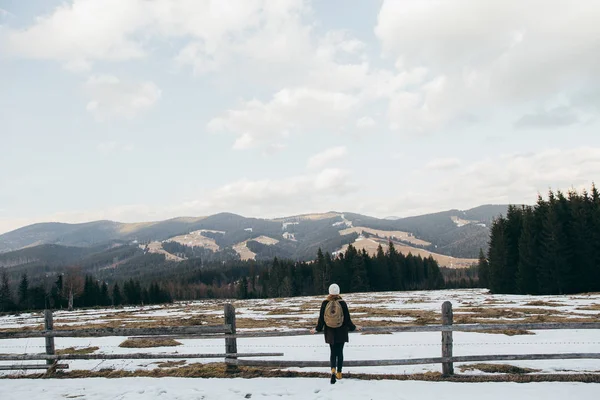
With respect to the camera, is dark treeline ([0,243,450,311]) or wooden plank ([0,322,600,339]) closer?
wooden plank ([0,322,600,339])

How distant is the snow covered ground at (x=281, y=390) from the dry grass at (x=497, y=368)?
62.7 inches

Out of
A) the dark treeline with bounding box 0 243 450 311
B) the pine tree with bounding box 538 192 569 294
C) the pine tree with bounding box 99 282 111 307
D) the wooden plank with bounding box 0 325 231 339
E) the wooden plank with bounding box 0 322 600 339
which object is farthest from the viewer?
the pine tree with bounding box 99 282 111 307

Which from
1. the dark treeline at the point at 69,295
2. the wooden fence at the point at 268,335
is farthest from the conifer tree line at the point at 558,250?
the dark treeline at the point at 69,295

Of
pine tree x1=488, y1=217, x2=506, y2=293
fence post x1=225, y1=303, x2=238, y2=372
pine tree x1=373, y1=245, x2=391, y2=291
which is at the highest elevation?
fence post x1=225, y1=303, x2=238, y2=372

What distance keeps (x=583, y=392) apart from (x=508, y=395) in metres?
1.99

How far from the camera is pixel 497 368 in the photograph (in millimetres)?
12461

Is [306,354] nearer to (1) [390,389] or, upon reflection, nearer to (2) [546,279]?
(1) [390,389]

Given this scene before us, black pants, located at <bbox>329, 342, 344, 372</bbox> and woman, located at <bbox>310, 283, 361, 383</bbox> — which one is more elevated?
woman, located at <bbox>310, 283, 361, 383</bbox>

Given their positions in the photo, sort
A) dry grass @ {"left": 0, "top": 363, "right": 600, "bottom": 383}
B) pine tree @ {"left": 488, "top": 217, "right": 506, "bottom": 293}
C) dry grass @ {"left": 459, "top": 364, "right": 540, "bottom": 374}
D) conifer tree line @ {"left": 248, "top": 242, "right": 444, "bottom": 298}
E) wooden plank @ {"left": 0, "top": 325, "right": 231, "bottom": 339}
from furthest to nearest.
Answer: conifer tree line @ {"left": 248, "top": 242, "right": 444, "bottom": 298}, pine tree @ {"left": 488, "top": 217, "right": 506, "bottom": 293}, wooden plank @ {"left": 0, "top": 325, "right": 231, "bottom": 339}, dry grass @ {"left": 459, "top": 364, "right": 540, "bottom": 374}, dry grass @ {"left": 0, "top": 363, "right": 600, "bottom": 383}

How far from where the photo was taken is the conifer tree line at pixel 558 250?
190 ft

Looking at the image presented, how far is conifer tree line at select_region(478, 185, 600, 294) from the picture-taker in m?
58.0

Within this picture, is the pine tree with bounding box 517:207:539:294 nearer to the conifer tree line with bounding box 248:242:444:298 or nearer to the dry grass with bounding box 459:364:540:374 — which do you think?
the conifer tree line with bounding box 248:242:444:298

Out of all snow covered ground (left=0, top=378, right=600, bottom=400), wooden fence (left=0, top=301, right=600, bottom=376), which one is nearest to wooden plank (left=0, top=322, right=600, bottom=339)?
wooden fence (left=0, top=301, right=600, bottom=376)

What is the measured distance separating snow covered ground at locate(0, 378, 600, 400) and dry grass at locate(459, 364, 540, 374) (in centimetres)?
159
